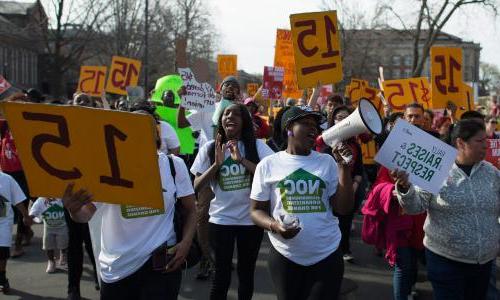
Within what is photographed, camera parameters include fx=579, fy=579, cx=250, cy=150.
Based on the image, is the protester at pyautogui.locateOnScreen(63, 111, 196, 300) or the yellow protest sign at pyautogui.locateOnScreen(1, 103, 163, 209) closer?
the yellow protest sign at pyautogui.locateOnScreen(1, 103, 163, 209)

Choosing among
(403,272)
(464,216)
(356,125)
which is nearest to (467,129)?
(464,216)

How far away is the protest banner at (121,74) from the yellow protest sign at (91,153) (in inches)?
445

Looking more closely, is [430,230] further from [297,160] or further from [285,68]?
[285,68]

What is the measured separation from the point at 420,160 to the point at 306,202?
763 millimetres

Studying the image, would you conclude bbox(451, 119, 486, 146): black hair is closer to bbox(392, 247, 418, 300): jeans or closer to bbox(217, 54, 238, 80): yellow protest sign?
bbox(392, 247, 418, 300): jeans

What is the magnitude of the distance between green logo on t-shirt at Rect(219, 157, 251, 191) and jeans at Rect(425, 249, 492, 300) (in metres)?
1.56

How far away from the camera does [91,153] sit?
293 cm

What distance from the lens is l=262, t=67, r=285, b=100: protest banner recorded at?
10.9 m

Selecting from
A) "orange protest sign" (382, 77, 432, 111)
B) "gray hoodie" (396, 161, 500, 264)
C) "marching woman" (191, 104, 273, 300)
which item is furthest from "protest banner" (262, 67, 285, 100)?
"gray hoodie" (396, 161, 500, 264)

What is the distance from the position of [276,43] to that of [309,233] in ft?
29.2

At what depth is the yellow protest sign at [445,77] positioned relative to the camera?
26.6 ft

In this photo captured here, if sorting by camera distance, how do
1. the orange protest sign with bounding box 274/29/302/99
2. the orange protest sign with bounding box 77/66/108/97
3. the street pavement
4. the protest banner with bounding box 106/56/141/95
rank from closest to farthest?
the street pavement < the orange protest sign with bounding box 274/29/302/99 < the protest banner with bounding box 106/56/141/95 < the orange protest sign with bounding box 77/66/108/97

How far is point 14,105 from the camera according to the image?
285cm

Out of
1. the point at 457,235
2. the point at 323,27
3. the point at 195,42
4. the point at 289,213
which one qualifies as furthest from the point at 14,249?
the point at 195,42
